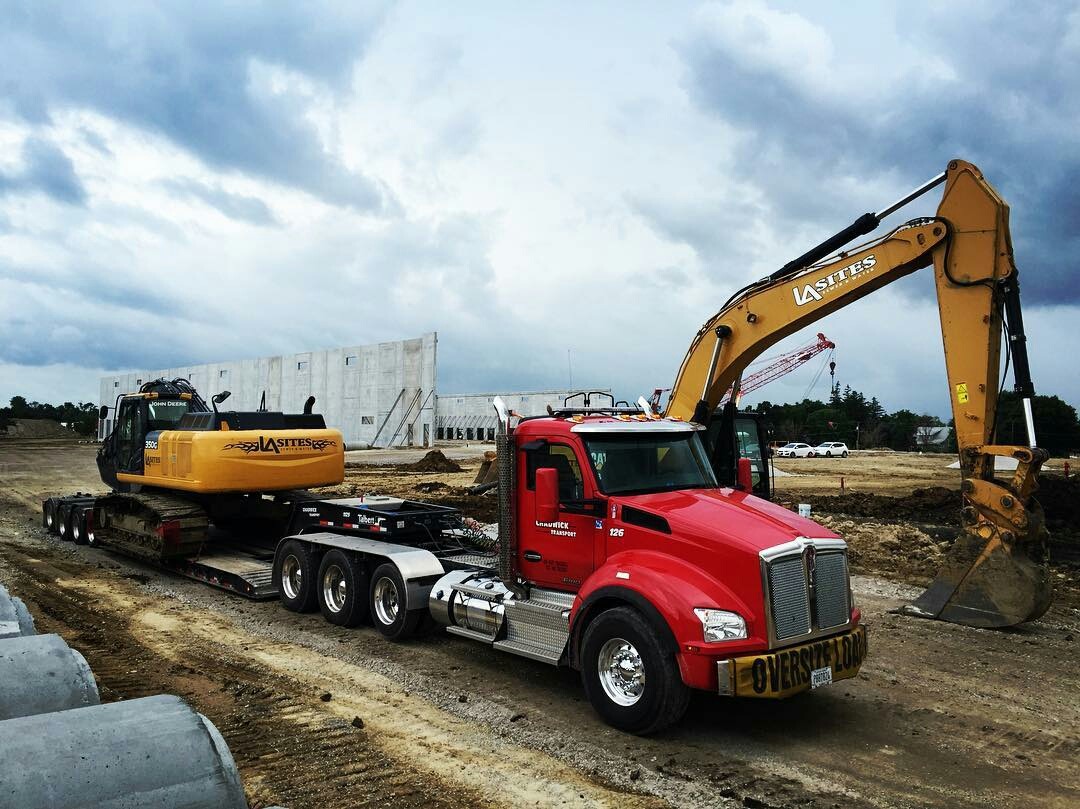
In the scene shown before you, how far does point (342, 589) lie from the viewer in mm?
9875

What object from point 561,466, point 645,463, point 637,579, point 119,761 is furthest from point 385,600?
point 119,761

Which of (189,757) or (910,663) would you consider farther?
(910,663)

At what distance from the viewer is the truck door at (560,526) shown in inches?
288

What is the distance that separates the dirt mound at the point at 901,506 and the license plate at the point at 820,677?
44.4 ft

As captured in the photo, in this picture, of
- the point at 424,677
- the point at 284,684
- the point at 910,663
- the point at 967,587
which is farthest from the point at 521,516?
Result: the point at 967,587

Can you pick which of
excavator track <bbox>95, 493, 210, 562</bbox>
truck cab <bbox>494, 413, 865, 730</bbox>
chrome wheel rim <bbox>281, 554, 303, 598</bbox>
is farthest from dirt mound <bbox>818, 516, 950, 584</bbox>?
excavator track <bbox>95, 493, 210, 562</bbox>

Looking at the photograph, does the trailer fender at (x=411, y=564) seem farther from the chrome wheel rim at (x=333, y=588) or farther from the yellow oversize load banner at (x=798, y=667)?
the yellow oversize load banner at (x=798, y=667)

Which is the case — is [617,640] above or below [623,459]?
below

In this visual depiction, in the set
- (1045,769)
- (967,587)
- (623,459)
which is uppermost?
(623,459)

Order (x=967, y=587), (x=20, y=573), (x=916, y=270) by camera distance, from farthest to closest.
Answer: (x=20, y=573) < (x=916, y=270) < (x=967, y=587)

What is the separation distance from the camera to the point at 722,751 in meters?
6.14

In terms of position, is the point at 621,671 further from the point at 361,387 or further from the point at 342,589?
the point at 361,387

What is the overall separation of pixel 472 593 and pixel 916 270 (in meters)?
7.00

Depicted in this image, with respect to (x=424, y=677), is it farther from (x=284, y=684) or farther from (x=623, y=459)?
(x=623, y=459)
